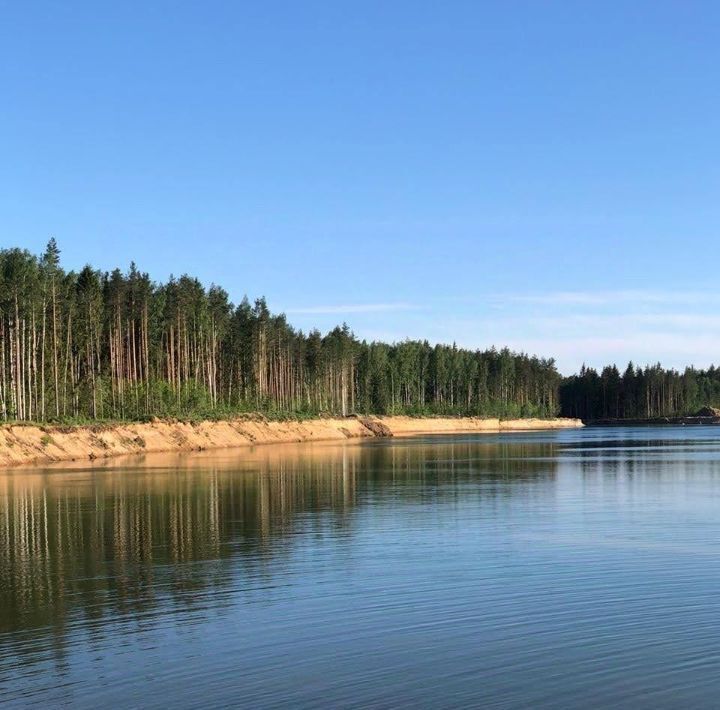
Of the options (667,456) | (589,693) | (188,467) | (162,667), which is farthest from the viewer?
(667,456)

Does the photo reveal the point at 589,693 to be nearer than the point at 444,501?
Yes

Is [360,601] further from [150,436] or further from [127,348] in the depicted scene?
[127,348]

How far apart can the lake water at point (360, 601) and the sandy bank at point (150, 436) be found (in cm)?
2656

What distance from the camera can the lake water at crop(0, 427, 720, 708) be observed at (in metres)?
15.1

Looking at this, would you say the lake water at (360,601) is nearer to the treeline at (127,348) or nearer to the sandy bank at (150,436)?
the sandy bank at (150,436)

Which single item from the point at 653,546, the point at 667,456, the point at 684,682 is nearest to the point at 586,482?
the point at 653,546

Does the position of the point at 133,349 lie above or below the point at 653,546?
above

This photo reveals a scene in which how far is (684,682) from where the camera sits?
14977mm

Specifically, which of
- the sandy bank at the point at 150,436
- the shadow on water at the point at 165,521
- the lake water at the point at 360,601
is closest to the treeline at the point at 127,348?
the sandy bank at the point at 150,436

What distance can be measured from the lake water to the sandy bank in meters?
26.6

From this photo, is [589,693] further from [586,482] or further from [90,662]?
[586,482]

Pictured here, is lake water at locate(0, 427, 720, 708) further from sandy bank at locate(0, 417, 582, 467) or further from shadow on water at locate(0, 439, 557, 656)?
sandy bank at locate(0, 417, 582, 467)

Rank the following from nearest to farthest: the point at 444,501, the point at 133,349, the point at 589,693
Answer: the point at 589,693, the point at 444,501, the point at 133,349

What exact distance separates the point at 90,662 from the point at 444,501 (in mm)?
28160
